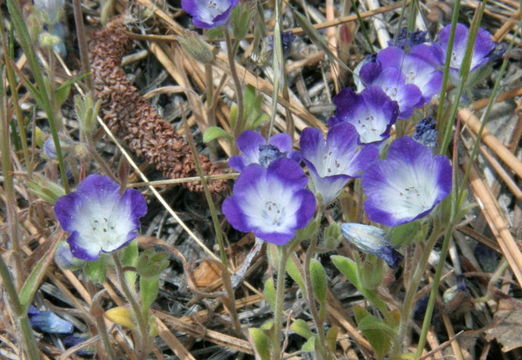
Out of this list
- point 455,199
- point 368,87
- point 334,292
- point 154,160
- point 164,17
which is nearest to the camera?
point 455,199

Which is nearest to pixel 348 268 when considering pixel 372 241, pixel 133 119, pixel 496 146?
pixel 372 241

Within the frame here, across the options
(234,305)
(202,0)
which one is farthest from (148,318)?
(202,0)

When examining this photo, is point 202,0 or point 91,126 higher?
point 202,0

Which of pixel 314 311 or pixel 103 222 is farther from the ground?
pixel 103 222

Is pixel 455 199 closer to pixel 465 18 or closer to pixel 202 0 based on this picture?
pixel 202 0

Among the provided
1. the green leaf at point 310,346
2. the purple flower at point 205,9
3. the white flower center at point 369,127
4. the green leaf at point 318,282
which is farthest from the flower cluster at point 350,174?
the purple flower at point 205,9

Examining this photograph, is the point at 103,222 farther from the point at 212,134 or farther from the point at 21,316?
the point at 212,134

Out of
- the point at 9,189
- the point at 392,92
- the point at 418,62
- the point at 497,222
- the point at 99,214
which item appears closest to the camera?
the point at 99,214
